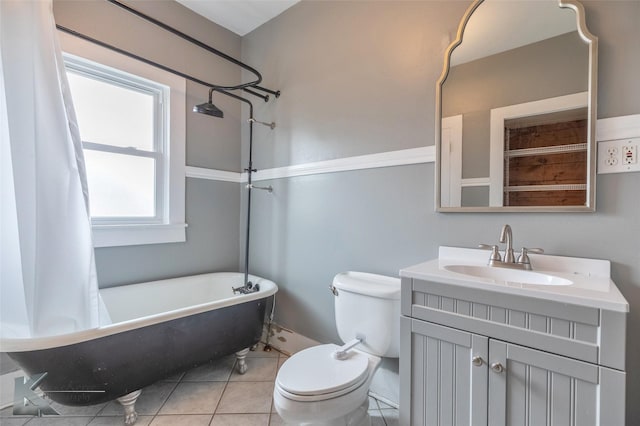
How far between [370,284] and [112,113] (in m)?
2.12

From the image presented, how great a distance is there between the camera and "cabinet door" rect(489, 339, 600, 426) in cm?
83

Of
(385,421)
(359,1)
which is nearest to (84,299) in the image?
(385,421)

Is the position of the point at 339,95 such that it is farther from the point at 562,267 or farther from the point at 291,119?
the point at 562,267

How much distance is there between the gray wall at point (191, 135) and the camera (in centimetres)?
193

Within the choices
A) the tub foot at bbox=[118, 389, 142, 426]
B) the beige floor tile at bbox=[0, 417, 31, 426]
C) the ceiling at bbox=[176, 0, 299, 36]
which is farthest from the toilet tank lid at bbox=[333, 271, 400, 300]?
the ceiling at bbox=[176, 0, 299, 36]

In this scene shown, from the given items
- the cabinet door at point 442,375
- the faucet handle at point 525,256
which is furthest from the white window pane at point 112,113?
the faucet handle at point 525,256

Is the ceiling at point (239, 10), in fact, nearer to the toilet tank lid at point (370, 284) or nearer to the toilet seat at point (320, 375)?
the toilet tank lid at point (370, 284)

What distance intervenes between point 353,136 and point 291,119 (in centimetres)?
60

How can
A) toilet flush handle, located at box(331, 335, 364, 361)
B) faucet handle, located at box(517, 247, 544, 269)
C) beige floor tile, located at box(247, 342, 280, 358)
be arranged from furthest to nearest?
beige floor tile, located at box(247, 342, 280, 358)
toilet flush handle, located at box(331, 335, 364, 361)
faucet handle, located at box(517, 247, 544, 269)

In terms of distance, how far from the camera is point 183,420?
150cm

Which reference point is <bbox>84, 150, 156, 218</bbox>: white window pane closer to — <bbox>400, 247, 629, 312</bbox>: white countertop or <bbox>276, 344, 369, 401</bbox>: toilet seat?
<bbox>276, 344, 369, 401</bbox>: toilet seat

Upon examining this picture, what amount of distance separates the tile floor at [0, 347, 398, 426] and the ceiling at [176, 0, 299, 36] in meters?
2.68

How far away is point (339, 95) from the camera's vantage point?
1.92 meters

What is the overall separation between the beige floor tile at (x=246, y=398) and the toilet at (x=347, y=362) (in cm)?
34
